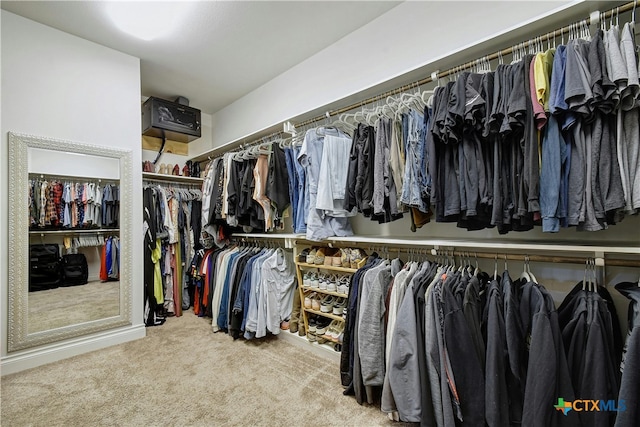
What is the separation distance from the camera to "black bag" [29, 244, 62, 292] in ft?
7.04

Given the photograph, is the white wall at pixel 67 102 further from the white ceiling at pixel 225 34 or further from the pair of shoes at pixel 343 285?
the pair of shoes at pixel 343 285

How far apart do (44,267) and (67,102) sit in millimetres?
1385

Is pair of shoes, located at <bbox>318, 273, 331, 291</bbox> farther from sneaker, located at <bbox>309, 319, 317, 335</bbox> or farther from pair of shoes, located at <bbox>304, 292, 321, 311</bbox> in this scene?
sneaker, located at <bbox>309, 319, 317, 335</bbox>

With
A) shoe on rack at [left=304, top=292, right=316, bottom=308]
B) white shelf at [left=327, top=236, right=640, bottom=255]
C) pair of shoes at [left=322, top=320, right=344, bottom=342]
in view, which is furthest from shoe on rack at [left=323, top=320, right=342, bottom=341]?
white shelf at [left=327, top=236, right=640, bottom=255]

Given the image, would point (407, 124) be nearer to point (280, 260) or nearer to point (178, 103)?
point (280, 260)

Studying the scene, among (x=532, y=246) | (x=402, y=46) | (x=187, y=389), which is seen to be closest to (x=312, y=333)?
(x=187, y=389)

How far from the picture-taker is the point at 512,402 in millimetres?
1199

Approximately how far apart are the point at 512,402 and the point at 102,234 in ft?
10.5

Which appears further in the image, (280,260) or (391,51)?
(280,260)

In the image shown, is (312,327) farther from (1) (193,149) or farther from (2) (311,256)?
(1) (193,149)

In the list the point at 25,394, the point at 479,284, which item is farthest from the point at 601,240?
the point at 25,394

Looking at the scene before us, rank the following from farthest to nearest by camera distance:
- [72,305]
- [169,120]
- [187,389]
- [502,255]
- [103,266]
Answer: [169,120]
[103,266]
[72,305]
[187,389]
[502,255]

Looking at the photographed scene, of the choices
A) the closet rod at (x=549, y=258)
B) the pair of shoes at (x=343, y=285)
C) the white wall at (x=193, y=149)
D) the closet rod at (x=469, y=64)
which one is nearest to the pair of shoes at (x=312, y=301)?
the pair of shoes at (x=343, y=285)

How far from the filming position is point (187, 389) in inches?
70.4
